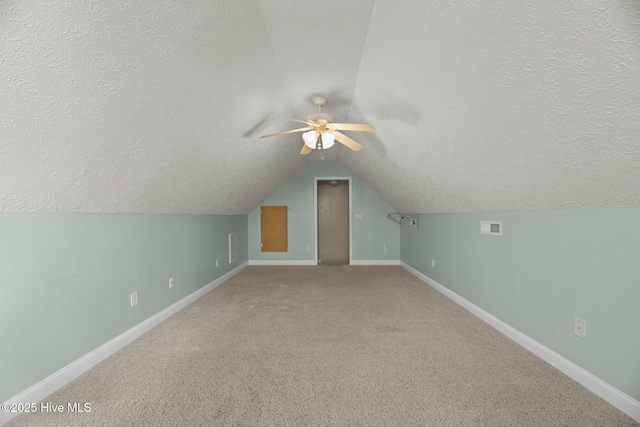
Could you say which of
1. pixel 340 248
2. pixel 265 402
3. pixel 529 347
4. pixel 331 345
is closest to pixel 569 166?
pixel 529 347


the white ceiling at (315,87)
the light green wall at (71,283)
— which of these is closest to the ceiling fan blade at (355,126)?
the white ceiling at (315,87)

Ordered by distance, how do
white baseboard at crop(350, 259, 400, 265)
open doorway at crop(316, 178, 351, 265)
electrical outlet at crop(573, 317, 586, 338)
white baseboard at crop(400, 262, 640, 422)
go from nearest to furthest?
white baseboard at crop(400, 262, 640, 422), electrical outlet at crop(573, 317, 586, 338), white baseboard at crop(350, 259, 400, 265), open doorway at crop(316, 178, 351, 265)

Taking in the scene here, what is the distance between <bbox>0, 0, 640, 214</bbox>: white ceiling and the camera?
987 millimetres

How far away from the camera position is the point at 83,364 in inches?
70.9

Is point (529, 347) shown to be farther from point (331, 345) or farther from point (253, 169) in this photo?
point (253, 169)

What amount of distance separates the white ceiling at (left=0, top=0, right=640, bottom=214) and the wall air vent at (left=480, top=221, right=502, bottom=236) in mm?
320

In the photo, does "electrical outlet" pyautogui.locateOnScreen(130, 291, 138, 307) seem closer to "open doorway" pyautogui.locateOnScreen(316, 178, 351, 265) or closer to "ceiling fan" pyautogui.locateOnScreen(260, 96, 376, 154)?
"ceiling fan" pyautogui.locateOnScreen(260, 96, 376, 154)

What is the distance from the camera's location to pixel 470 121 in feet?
5.52

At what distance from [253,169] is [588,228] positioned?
328 centimetres

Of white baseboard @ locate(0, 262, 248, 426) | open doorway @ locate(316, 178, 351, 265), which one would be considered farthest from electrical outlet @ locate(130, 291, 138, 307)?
open doorway @ locate(316, 178, 351, 265)

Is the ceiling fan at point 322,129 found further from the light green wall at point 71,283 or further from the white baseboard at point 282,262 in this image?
the white baseboard at point 282,262

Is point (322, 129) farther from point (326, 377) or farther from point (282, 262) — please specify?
point (282, 262)

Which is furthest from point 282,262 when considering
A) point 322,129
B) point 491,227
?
point 491,227

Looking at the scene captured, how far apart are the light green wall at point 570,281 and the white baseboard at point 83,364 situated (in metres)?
3.26
